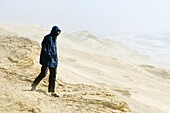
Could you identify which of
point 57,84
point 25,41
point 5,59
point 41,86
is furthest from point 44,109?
point 25,41

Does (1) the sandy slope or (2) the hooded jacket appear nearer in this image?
(1) the sandy slope

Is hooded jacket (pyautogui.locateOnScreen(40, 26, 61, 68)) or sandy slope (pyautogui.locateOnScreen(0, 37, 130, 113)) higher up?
hooded jacket (pyautogui.locateOnScreen(40, 26, 61, 68))

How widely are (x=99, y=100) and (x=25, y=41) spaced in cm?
393

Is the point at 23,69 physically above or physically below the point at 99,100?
above

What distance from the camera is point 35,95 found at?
395 centimetres

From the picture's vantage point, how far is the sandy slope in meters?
3.60

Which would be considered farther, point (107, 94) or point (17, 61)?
point (17, 61)

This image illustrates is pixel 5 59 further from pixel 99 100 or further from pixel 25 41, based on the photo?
pixel 99 100

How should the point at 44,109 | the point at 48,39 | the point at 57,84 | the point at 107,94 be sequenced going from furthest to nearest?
the point at 57,84
the point at 107,94
the point at 48,39
the point at 44,109

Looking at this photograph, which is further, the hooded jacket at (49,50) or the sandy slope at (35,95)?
the hooded jacket at (49,50)

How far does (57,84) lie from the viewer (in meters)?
5.14

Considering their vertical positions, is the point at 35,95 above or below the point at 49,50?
below

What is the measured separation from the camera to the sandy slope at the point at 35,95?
3.60 metres

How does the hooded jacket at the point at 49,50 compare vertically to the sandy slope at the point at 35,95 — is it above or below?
above
